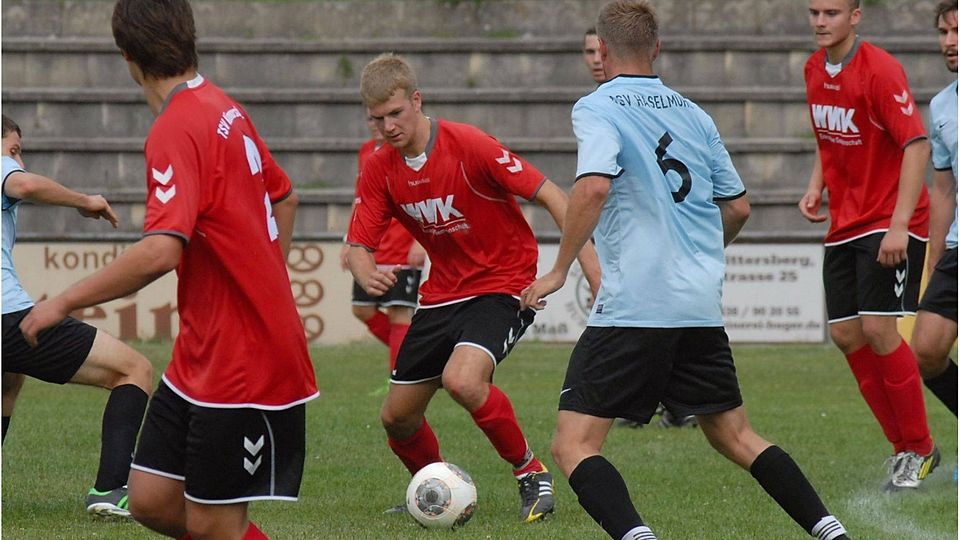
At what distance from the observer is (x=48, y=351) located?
6.33m

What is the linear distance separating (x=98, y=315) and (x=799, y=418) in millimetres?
8420

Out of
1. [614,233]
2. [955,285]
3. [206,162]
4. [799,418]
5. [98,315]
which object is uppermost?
[206,162]

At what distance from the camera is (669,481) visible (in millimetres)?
7520

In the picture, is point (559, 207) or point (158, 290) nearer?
point (559, 207)

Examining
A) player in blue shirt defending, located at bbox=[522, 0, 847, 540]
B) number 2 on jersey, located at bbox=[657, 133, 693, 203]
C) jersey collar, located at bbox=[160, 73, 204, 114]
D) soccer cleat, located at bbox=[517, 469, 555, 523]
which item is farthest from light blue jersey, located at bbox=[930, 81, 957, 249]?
jersey collar, located at bbox=[160, 73, 204, 114]

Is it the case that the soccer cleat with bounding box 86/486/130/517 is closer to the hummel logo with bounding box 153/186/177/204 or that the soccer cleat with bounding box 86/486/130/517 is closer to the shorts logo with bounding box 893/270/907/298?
the hummel logo with bounding box 153/186/177/204

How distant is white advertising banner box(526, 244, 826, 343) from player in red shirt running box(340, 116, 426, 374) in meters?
4.38

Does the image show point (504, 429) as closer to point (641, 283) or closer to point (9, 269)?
point (641, 283)

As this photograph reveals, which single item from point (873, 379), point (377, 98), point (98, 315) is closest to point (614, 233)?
point (377, 98)

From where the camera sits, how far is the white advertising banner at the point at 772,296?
15570 millimetres

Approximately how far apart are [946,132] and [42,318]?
490cm

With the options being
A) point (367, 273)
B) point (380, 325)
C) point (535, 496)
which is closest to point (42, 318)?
point (367, 273)

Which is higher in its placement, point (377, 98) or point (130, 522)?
point (377, 98)

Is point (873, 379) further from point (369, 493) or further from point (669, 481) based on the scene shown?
point (369, 493)
